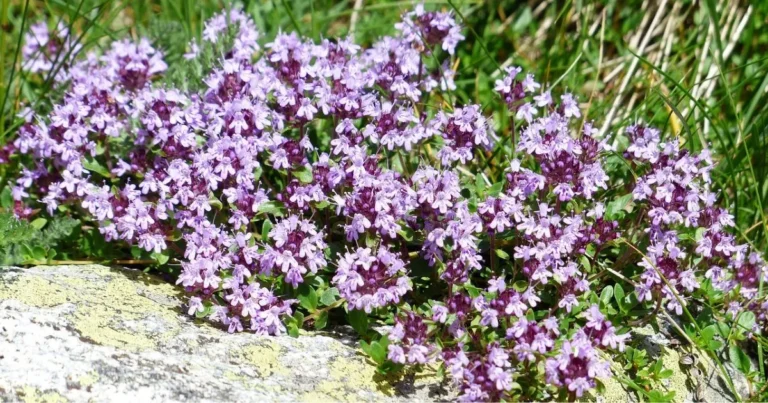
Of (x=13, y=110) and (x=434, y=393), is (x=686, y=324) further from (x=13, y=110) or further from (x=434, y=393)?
(x=13, y=110)

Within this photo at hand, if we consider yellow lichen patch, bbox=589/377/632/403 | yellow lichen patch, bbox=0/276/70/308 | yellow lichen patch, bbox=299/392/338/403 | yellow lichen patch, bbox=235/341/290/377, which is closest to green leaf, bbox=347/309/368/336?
yellow lichen patch, bbox=235/341/290/377

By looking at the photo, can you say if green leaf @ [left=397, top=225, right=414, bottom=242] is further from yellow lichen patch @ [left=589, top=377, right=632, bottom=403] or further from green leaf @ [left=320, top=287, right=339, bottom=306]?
yellow lichen patch @ [left=589, top=377, right=632, bottom=403]

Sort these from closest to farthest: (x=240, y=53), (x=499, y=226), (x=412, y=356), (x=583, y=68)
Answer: (x=412, y=356) < (x=499, y=226) < (x=240, y=53) < (x=583, y=68)

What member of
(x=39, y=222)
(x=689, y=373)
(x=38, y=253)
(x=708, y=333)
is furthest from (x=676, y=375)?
(x=39, y=222)

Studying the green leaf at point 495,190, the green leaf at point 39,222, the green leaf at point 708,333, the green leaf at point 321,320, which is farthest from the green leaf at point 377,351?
the green leaf at point 39,222

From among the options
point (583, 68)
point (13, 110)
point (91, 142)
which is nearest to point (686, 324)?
point (583, 68)

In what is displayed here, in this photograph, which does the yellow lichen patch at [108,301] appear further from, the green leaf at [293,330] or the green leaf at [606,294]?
the green leaf at [606,294]

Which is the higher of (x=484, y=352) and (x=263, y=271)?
(x=263, y=271)
